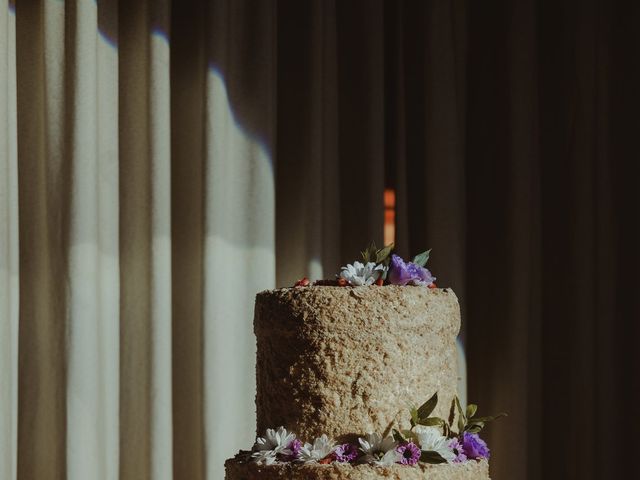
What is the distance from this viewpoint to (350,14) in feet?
13.0

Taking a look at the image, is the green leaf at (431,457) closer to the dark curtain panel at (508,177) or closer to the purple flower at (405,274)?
the purple flower at (405,274)

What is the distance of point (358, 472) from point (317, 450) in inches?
4.0

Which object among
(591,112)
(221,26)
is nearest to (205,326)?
(221,26)

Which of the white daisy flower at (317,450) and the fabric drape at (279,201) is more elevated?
the fabric drape at (279,201)

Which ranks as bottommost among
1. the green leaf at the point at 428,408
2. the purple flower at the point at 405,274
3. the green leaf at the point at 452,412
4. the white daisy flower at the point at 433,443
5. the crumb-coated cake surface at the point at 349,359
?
the white daisy flower at the point at 433,443

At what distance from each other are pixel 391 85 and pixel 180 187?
3.36 feet

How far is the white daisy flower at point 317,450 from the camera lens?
6.85 ft

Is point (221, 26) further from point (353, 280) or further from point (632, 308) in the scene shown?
point (632, 308)

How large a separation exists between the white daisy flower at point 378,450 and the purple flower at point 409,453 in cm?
1

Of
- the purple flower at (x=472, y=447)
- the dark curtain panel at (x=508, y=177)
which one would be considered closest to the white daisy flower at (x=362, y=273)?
the purple flower at (x=472, y=447)

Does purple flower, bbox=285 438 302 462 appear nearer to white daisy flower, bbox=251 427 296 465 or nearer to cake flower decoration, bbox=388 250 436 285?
white daisy flower, bbox=251 427 296 465

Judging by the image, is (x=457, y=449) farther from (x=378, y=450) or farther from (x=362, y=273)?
(x=362, y=273)

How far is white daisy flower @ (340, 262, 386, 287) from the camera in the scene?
225 centimetres

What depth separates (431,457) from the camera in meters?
2.11
